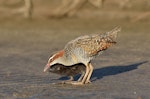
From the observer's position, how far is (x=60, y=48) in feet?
47.3

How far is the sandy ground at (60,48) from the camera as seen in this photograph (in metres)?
9.21

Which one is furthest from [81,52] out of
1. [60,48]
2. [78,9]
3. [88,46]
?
[78,9]

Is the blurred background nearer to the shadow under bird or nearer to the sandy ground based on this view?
the sandy ground

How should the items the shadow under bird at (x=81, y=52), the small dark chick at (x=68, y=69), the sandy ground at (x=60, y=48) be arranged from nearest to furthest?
the sandy ground at (x=60, y=48) → the shadow under bird at (x=81, y=52) → the small dark chick at (x=68, y=69)

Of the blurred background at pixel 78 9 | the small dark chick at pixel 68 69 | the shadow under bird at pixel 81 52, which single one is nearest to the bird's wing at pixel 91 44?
the shadow under bird at pixel 81 52

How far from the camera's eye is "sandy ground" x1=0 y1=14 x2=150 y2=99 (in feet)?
30.2

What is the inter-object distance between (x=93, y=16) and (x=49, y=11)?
4.90 ft

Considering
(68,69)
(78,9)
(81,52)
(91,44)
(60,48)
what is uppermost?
(78,9)

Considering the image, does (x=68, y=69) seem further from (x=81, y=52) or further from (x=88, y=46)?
(x=88, y=46)

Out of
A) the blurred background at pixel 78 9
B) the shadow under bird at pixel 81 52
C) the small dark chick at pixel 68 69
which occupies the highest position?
the blurred background at pixel 78 9

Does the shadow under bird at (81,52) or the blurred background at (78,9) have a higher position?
the blurred background at (78,9)

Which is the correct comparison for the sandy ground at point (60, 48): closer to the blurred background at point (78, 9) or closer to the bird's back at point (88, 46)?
the blurred background at point (78, 9)

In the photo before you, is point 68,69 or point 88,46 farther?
point 68,69

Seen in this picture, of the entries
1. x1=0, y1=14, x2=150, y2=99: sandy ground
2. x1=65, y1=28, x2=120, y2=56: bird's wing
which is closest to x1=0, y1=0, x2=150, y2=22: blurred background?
x1=0, y1=14, x2=150, y2=99: sandy ground
